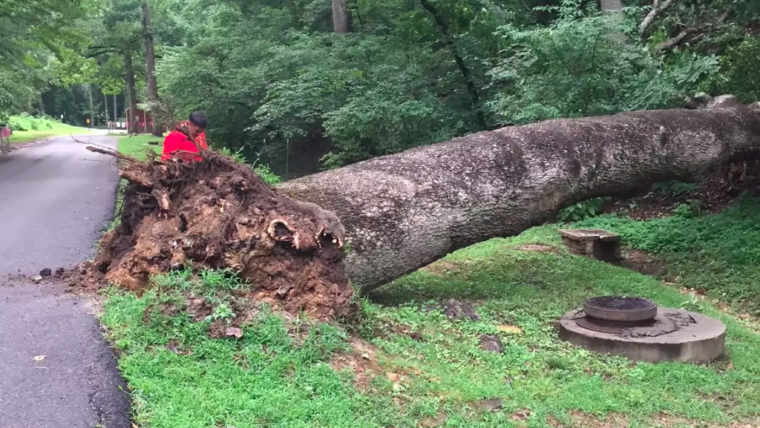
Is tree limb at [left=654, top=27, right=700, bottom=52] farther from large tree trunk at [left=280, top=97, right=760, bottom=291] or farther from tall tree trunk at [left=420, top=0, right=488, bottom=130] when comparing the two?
large tree trunk at [left=280, top=97, right=760, bottom=291]

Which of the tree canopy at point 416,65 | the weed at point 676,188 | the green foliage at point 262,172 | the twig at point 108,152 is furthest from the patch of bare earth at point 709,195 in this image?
the twig at point 108,152

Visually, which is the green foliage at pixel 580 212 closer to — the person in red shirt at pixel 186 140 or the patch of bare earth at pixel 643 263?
the patch of bare earth at pixel 643 263

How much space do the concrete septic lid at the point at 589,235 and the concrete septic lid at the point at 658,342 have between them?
373cm

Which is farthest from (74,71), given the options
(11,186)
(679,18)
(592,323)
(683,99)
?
(592,323)

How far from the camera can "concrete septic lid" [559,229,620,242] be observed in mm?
9727

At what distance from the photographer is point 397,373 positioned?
4387 millimetres

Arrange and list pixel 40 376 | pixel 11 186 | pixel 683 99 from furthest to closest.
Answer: pixel 11 186, pixel 683 99, pixel 40 376

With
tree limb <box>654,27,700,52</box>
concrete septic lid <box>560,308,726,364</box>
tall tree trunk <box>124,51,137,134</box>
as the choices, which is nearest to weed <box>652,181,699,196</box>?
tree limb <box>654,27,700,52</box>

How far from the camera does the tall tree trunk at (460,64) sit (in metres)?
13.0

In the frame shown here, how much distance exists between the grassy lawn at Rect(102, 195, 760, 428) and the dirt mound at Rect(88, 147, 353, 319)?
0.84 feet

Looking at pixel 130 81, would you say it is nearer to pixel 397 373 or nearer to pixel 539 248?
pixel 539 248

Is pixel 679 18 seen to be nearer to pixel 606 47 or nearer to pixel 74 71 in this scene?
pixel 606 47

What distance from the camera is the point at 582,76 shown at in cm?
1073

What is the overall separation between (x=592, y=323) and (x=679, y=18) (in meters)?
11.9
